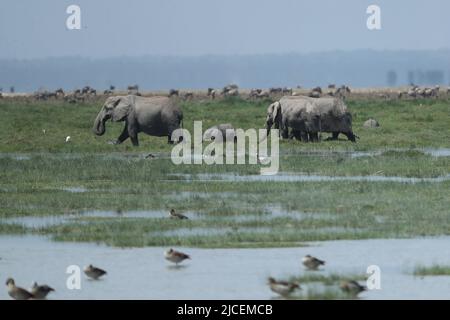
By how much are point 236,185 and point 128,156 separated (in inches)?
333

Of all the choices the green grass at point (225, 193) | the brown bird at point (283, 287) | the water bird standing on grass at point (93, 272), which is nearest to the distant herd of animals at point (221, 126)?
the green grass at point (225, 193)

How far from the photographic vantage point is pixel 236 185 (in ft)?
85.8

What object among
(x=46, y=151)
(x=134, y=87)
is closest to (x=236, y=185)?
(x=46, y=151)

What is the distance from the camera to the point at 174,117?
38625 mm

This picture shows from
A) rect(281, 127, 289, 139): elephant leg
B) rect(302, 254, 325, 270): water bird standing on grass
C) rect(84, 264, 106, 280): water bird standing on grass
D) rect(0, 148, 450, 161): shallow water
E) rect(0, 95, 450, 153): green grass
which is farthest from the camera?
rect(281, 127, 289, 139): elephant leg

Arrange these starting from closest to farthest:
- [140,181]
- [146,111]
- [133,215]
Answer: [133,215], [140,181], [146,111]

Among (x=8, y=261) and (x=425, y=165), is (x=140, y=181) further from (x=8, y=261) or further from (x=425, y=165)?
(x=8, y=261)

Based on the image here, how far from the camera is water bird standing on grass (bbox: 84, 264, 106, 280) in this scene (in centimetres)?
1680

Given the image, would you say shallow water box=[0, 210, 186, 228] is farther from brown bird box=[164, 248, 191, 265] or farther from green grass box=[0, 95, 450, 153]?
green grass box=[0, 95, 450, 153]

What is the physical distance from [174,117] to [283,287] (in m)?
23.3

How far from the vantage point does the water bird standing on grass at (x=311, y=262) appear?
55.6 feet

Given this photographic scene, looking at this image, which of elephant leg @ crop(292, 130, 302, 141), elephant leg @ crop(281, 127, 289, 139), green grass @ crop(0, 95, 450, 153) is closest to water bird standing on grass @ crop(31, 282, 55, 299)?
green grass @ crop(0, 95, 450, 153)

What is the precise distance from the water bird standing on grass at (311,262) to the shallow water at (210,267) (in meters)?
0.14

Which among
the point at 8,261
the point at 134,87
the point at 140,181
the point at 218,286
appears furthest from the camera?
the point at 134,87
